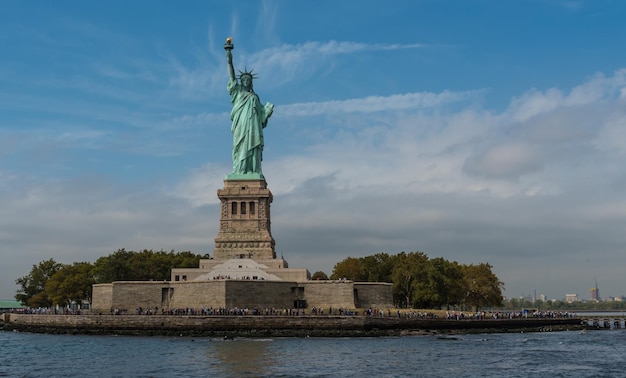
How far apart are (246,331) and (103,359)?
1675cm

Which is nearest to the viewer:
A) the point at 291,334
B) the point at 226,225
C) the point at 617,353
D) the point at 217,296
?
the point at 617,353

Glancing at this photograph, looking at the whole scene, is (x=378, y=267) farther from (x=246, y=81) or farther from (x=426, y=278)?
(x=246, y=81)

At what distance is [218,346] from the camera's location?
157 feet

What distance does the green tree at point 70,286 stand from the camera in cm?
8094

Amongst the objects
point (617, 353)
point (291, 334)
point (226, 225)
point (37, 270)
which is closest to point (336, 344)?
point (291, 334)

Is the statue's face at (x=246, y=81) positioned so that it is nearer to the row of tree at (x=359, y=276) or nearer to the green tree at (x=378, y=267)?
the row of tree at (x=359, y=276)

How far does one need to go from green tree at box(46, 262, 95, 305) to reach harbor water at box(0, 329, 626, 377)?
2350cm

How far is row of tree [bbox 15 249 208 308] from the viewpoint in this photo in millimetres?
79125

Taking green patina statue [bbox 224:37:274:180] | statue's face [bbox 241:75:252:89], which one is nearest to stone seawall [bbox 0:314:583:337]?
green patina statue [bbox 224:37:274:180]

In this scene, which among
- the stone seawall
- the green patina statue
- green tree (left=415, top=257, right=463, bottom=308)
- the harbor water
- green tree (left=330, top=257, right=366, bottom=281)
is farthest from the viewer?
green tree (left=330, top=257, right=366, bottom=281)

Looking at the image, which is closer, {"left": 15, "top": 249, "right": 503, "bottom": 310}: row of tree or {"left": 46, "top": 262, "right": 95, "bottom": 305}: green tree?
{"left": 15, "top": 249, "right": 503, "bottom": 310}: row of tree

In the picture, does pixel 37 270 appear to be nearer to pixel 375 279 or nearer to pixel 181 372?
pixel 375 279

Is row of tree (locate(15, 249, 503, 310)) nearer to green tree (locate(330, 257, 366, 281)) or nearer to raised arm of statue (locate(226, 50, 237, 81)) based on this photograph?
green tree (locate(330, 257, 366, 281))

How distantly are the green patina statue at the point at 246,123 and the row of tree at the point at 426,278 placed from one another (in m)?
18.5
